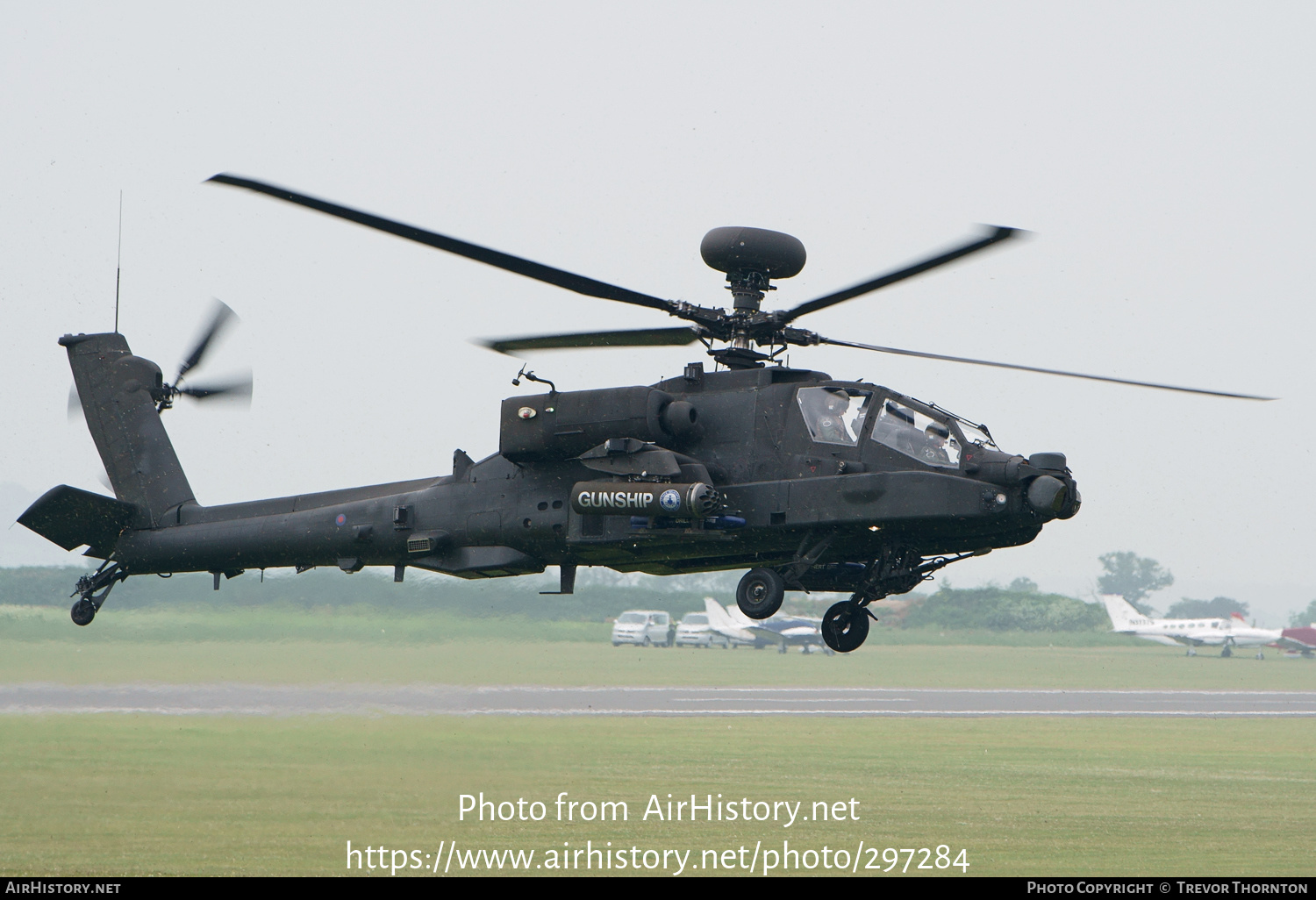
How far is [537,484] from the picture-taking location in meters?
13.9

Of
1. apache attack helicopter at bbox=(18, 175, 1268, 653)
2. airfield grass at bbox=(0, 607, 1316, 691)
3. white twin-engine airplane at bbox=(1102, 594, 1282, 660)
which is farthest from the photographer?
white twin-engine airplane at bbox=(1102, 594, 1282, 660)

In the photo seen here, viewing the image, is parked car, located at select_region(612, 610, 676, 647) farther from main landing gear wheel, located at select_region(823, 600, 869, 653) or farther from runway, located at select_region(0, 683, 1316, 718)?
main landing gear wheel, located at select_region(823, 600, 869, 653)

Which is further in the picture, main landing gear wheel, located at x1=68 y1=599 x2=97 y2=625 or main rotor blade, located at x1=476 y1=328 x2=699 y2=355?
main landing gear wheel, located at x1=68 y1=599 x2=97 y2=625

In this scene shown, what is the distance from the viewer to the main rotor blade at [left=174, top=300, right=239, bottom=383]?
58.3ft

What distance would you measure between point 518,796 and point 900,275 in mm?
21132

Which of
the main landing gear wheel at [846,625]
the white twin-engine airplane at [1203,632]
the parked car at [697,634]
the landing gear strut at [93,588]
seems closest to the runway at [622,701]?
the landing gear strut at [93,588]

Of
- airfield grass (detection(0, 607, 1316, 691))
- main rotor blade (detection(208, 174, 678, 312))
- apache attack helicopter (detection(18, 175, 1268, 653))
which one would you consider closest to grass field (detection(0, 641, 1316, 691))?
airfield grass (detection(0, 607, 1316, 691))

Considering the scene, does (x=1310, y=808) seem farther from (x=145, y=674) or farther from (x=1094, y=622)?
(x=1094, y=622)

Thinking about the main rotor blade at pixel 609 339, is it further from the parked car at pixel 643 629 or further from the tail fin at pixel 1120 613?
the tail fin at pixel 1120 613

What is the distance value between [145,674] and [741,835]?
12.2m

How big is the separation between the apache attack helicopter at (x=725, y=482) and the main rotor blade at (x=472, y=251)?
17 millimetres

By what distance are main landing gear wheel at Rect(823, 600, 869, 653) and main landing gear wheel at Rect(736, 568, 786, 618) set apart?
823 millimetres

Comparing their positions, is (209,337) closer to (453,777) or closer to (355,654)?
(453,777)

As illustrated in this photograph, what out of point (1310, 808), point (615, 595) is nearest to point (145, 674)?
point (1310, 808)
